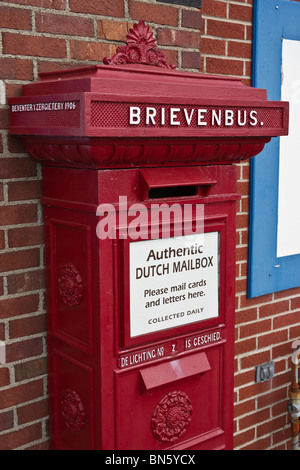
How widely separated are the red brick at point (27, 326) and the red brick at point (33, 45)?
923mm

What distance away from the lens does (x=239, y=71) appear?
2.56 metres

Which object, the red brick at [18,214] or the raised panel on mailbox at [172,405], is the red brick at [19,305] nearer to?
the red brick at [18,214]

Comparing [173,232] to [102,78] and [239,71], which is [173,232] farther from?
[239,71]

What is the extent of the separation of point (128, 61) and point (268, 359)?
185cm

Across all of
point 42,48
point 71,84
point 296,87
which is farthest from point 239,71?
point 71,84

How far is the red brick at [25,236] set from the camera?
72.9 inches

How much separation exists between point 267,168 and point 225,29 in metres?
0.70

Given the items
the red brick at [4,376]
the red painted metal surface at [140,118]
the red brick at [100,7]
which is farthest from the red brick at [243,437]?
the red brick at [100,7]

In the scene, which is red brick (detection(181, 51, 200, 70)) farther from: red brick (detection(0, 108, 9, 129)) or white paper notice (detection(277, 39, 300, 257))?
red brick (detection(0, 108, 9, 129))

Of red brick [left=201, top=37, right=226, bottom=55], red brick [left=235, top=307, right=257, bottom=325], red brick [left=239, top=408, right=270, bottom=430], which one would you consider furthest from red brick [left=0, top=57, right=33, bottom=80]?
red brick [left=239, top=408, right=270, bottom=430]

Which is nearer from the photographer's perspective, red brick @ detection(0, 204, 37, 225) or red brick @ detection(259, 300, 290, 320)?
red brick @ detection(0, 204, 37, 225)

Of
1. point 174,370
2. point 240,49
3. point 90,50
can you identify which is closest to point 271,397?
point 174,370

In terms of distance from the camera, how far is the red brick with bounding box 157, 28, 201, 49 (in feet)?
6.86

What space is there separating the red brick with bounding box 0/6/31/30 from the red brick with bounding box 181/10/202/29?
66 centimetres
